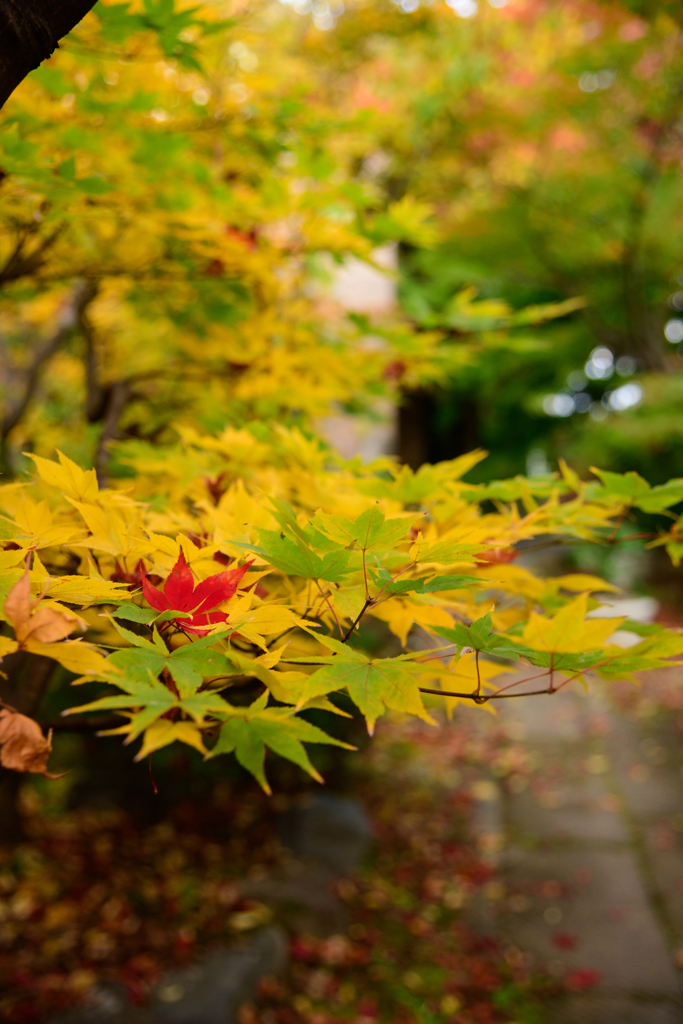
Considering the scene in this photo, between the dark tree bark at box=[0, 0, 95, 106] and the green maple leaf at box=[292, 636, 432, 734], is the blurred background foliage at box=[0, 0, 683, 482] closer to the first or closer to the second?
the dark tree bark at box=[0, 0, 95, 106]

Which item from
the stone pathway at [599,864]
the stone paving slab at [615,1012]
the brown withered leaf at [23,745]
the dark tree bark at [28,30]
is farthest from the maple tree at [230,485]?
the stone paving slab at [615,1012]

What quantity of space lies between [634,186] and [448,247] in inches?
118

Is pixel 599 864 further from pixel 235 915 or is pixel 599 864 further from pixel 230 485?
pixel 230 485

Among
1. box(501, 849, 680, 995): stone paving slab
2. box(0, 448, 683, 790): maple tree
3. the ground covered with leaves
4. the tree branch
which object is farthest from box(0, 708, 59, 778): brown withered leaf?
box(501, 849, 680, 995): stone paving slab

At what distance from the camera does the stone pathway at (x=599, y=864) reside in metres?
3.28

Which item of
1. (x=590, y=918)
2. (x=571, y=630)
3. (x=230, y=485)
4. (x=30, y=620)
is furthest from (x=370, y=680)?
(x=590, y=918)

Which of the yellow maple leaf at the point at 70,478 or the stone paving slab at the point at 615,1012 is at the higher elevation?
the yellow maple leaf at the point at 70,478

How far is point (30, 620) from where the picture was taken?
68cm

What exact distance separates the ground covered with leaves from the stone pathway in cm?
21

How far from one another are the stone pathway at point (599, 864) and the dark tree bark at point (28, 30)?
253 centimetres

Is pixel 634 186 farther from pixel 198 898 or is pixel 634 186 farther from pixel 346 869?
pixel 198 898

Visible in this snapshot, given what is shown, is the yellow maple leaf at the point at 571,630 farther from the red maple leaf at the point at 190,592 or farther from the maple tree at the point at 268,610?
the red maple leaf at the point at 190,592

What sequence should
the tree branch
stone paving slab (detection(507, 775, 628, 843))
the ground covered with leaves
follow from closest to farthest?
the tree branch → the ground covered with leaves → stone paving slab (detection(507, 775, 628, 843))

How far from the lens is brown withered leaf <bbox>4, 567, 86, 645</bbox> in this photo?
0.67 metres
